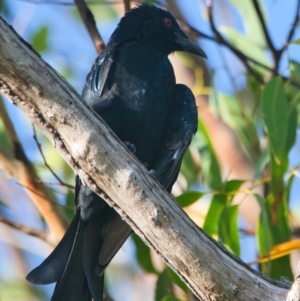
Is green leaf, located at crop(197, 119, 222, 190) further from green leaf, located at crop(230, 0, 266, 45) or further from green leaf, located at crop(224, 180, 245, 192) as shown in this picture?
green leaf, located at crop(230, 0, 266, 45)

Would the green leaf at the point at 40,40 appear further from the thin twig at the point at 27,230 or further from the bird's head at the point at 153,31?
the thin twig at the point at 27,230

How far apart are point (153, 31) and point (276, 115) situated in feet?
3.06

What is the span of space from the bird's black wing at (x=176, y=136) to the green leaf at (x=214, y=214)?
39 centimetres

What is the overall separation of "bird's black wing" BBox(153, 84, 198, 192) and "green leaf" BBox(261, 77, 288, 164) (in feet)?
1.43

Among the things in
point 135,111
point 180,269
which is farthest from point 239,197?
point 180,269

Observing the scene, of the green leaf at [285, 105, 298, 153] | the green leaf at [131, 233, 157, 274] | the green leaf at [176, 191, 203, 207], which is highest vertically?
the green leaf at [285, 105, 298, 153]

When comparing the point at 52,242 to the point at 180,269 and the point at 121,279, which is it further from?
the point at 121,279

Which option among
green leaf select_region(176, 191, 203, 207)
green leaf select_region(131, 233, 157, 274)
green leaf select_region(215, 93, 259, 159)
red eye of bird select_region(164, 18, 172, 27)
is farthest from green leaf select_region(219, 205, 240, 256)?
red eye of bird select_region(164, 18, 172, 27)

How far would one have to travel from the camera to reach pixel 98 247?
12.4 ft

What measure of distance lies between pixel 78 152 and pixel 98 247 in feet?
3.59

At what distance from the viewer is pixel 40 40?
5504 mm

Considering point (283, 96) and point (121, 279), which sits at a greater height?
point (283, 96)

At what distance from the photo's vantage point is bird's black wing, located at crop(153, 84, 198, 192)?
3932 mm

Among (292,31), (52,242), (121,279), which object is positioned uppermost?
(292,31)
